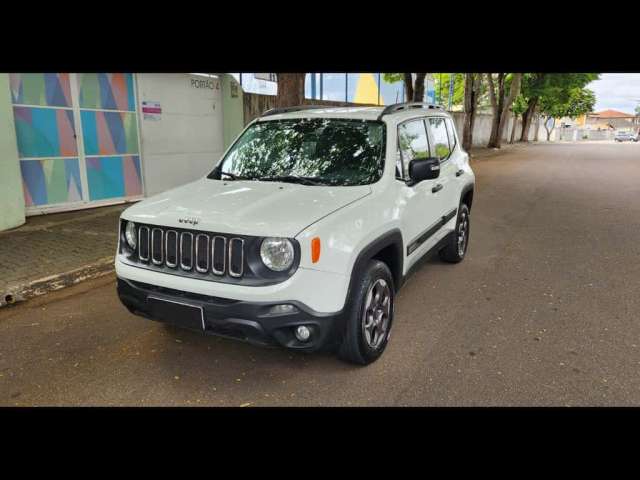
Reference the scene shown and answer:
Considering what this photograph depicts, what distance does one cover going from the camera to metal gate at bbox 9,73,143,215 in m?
8.23

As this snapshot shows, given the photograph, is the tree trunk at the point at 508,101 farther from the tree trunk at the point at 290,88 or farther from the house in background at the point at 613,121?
the house in background at the point at 613,121

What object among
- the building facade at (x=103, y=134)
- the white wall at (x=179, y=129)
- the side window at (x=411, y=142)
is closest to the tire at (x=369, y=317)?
the side window at (x=411, y=142)

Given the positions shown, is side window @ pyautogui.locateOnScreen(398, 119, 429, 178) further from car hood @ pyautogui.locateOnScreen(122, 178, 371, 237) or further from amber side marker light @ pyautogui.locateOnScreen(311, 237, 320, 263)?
amber side marker light @ pyautogui.locateOnScreen(311, 237, 320, 263)

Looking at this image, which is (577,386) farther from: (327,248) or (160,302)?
(160,302)

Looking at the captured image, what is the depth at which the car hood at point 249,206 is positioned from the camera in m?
3.11

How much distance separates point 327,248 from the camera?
3.13 meters

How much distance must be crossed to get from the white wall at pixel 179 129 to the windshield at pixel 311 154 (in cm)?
629

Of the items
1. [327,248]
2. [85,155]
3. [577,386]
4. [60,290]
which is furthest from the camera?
[85,155]

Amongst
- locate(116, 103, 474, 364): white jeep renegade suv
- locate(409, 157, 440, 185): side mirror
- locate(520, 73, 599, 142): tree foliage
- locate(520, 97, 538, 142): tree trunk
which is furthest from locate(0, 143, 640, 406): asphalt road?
locate(520, 97, 538, 142): tree trunk

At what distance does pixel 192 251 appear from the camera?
128 inches

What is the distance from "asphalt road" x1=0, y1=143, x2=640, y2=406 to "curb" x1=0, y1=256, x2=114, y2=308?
0.12 m

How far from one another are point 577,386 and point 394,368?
1.23 metres

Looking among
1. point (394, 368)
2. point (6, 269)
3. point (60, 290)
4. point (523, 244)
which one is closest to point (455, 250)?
point (523, 244)

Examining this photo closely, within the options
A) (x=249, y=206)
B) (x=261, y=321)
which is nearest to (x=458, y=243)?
(x=249, y=206)
